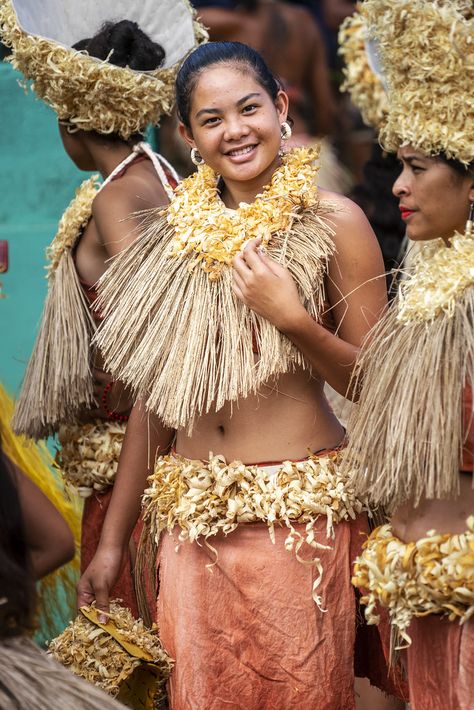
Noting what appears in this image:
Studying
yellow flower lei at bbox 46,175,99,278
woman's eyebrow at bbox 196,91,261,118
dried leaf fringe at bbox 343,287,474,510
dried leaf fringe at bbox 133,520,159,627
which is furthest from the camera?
yellow flower lei at bbox 46,175,99,278

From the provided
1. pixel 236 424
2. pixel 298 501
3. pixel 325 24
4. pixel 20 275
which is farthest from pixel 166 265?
pixel 325 24

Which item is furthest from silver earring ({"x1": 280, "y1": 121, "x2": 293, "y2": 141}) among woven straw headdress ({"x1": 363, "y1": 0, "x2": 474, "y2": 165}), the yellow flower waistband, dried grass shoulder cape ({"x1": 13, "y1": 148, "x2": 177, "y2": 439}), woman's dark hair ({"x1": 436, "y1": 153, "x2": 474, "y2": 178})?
the yellow flower waistband

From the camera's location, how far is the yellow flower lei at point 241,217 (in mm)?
3002

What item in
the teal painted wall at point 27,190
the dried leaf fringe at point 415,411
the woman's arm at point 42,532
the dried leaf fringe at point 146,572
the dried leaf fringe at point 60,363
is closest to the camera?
the woman's arm at point 42,532

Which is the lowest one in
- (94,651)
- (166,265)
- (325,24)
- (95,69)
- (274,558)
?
(94,651)

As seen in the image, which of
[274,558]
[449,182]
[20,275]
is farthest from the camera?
[20,275]

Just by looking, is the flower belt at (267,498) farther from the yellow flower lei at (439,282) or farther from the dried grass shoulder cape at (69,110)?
the dried grass shoulder cape at (69,110)

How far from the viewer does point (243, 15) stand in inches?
232

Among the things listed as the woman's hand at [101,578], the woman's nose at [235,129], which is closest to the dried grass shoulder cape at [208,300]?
the woman's nose at [235,129]

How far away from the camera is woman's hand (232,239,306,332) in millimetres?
2855

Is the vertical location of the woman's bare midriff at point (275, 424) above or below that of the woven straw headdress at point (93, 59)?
below

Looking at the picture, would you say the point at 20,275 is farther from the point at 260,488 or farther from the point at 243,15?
the point at 260,488

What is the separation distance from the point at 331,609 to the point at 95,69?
6.15 feet

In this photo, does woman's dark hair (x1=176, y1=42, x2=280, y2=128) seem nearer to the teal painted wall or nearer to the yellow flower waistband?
the yellow flower waistband
